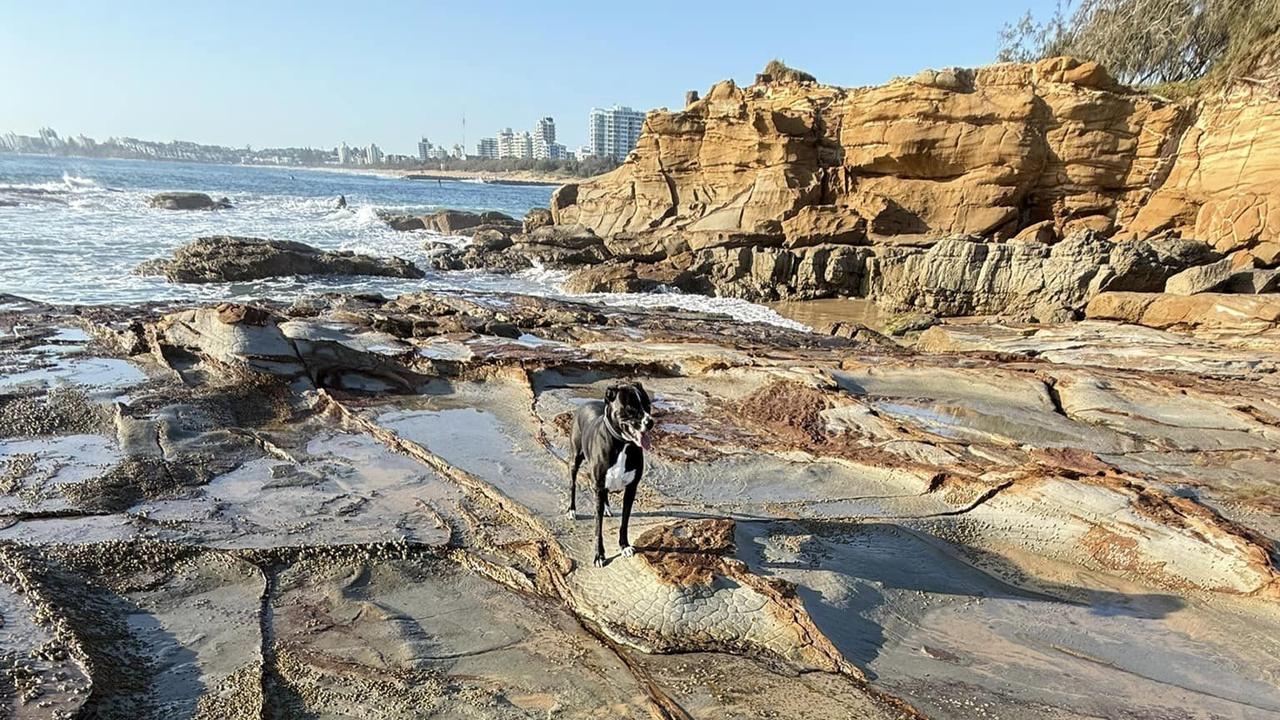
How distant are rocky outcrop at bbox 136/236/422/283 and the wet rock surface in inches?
463

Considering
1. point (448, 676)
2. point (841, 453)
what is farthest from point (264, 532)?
point (841, 453)

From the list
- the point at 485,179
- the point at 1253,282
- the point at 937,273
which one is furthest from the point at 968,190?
the point at 485,179

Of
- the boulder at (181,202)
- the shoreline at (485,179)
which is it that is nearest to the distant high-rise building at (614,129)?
the shoreline at (485,179)

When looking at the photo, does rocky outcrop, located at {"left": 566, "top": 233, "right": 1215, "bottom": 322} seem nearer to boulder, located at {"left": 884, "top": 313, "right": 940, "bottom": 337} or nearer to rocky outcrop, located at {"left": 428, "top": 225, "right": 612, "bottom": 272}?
boulder, located at {"left": 884, "top": 313, "right": 940, "bottom": 337}

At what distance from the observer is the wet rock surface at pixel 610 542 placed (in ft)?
9.46

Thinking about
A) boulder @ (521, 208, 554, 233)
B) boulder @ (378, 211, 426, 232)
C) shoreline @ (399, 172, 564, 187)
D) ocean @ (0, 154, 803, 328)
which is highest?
shoreline @ (399, 172, 564, 187)

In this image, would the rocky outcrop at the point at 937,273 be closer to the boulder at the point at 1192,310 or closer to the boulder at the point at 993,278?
the boulder at the point at 993,278

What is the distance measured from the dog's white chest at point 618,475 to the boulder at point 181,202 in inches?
1663

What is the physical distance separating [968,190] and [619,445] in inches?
887

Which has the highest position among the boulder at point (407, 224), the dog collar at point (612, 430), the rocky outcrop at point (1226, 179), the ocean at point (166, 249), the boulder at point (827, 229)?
the rocky outcrop at point (1226, 179)

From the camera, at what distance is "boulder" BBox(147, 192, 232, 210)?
3669cm

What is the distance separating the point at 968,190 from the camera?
22.2 meters

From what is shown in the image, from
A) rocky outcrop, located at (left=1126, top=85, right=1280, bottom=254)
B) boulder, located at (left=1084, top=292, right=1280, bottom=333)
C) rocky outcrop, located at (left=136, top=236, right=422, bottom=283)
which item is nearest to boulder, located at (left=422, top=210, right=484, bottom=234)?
rocky outcrop, located at (left=136, top=236, right=422, bottom=283)

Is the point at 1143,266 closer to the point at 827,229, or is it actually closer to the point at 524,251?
the point at 827,229
